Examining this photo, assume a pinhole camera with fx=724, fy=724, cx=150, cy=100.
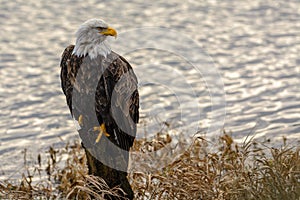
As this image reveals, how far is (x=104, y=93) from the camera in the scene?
723 centimetres

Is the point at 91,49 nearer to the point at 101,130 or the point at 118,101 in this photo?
the point at 118,101

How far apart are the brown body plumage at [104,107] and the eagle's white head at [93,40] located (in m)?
0.06

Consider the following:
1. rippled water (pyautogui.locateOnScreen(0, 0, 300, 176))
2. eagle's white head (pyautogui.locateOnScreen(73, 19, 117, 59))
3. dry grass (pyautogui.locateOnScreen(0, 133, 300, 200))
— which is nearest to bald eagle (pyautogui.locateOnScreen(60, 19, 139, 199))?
eagle's white head (pyautogui.locateOnScreen(73, 19, 117, 59))

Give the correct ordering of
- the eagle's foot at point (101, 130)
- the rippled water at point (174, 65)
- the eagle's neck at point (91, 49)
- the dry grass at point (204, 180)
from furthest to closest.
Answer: the rippled water at point (174, 65)
the eagle's neck at point (91, 49)
the eagle's foot at point (101, 130)
the dry grass at point (204, 180)

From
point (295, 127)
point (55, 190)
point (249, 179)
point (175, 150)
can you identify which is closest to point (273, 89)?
point (295, 127)

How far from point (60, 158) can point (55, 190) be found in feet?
2.67

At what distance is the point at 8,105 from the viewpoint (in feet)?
44.2

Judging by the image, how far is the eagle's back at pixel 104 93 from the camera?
7215 mm

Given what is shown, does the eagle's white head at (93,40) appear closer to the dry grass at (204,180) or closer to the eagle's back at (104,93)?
the eagle's back at (104,93)

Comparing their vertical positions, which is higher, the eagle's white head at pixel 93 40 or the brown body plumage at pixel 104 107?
the eagle's white head at pixel 93 40

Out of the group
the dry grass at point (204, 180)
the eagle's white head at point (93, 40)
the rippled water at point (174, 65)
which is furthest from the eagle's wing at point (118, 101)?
the rippled water at point (174, 65)

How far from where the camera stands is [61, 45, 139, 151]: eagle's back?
284 inches

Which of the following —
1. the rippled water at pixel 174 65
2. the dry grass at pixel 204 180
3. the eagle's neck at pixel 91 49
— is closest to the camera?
the dry grass at pixel 204 180

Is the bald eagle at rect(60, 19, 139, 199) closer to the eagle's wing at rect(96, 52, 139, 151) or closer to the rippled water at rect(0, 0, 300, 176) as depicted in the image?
the eagle's wing at rect(96, 52, 139, 151)
